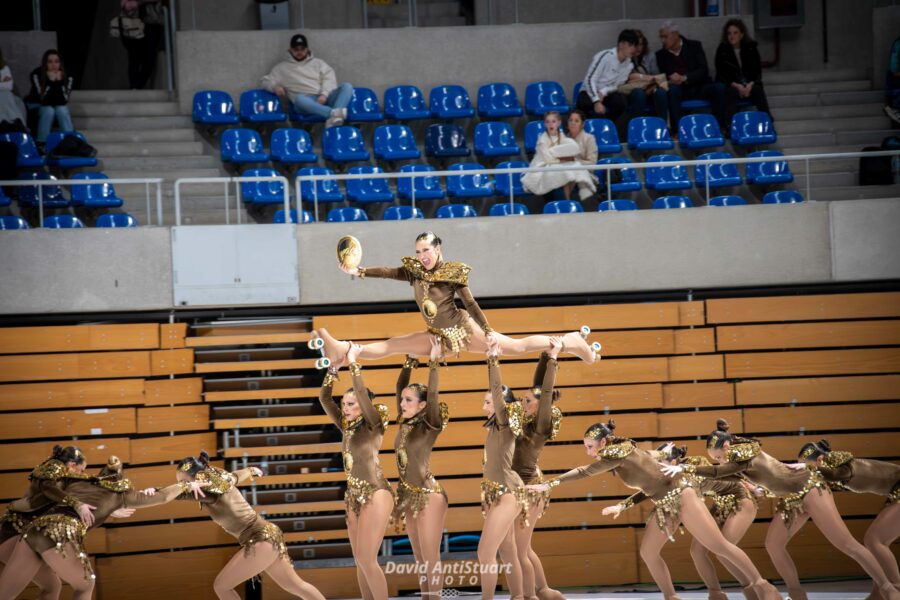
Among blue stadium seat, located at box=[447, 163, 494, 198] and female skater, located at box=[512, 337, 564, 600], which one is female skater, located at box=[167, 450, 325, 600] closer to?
female skater, located at box=[512, 337, 564, 600]

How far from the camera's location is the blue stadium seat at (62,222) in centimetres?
900

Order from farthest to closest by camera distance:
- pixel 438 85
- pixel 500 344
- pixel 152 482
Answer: pixel 438 85
pixel 152 482
pixel 500 344

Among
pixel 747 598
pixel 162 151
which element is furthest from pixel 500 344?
pixel 162 151

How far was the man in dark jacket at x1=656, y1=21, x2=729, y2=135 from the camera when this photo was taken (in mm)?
10805

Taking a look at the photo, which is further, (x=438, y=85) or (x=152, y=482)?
(x=438, y=85)

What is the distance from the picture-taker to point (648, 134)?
10.5 meters

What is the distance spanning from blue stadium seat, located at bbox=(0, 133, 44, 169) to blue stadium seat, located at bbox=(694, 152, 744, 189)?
5.95m

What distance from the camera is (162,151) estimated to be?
1064cm

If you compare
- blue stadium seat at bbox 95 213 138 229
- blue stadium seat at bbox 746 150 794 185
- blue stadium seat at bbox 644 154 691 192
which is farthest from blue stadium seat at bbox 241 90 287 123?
blue stadium seat at bbox 746 150 794 185

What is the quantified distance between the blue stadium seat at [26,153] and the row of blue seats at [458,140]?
1646mm

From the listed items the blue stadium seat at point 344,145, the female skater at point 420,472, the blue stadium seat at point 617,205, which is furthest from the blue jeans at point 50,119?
the blue stadium seat at point 617,205

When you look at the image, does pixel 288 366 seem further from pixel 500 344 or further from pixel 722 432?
pixel 722 432

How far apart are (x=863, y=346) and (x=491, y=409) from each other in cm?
381

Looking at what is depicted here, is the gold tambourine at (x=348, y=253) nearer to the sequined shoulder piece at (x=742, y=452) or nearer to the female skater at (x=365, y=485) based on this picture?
the female skater at (x=365, y=485)
